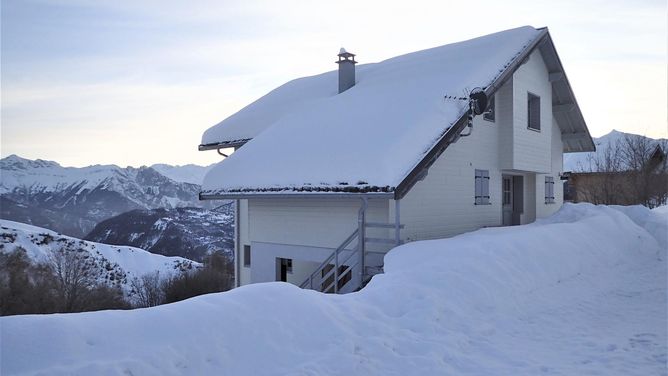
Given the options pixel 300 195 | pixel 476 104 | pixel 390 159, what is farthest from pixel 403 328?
pixel 476 104

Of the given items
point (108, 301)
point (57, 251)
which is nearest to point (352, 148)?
point (108, 301)

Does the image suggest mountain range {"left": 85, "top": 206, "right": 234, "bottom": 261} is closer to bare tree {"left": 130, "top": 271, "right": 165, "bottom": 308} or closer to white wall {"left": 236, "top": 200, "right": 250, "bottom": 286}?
bare tree {"left": 130, "top": 271, "right": 165, "bottom": 308}

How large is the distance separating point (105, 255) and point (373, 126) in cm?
6914

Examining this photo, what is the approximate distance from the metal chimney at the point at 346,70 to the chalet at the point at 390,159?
34mm

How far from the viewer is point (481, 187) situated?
48.3 ft

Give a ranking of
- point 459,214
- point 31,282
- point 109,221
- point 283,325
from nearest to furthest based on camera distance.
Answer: point 283,325 → point 459,214 → point 31,282 → point 109,221

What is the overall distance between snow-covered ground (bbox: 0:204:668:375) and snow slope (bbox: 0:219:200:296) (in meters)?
53.5

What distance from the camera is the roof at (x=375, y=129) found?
10906mm

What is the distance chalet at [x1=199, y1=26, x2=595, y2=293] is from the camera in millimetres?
11258

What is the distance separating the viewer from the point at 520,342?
6.55 meters

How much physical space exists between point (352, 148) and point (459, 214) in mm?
3933

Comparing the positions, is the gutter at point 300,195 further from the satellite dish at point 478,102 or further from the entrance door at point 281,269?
the satellite dish at point 478,102

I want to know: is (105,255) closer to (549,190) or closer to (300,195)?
(549,190)

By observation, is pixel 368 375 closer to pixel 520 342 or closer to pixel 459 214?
pixel 520 342
